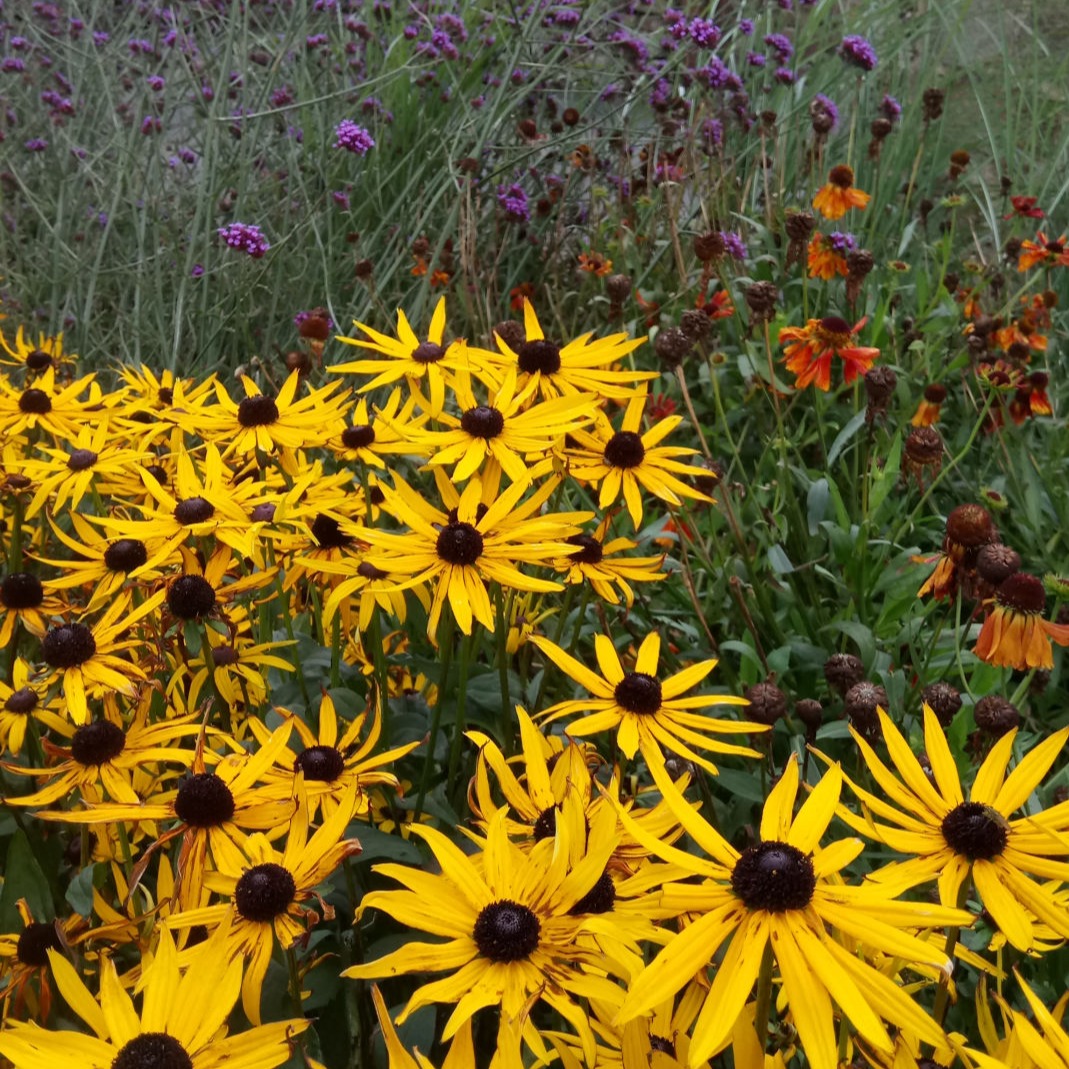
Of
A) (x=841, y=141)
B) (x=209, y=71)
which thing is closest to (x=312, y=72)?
(x=209, y=71)

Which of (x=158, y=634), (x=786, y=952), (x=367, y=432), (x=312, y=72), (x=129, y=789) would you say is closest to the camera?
(x=786, y=952)

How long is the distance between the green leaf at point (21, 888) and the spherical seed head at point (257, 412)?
56cm

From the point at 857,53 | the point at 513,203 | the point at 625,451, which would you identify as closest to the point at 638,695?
the point at 625,451

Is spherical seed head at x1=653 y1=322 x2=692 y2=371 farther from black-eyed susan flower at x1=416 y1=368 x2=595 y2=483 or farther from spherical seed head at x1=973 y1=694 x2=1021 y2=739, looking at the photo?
spherical seed head at x1=973 y1=694 x2=1021 y2=739

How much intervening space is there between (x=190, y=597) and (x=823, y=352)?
4.19ft

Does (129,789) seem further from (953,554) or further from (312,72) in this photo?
(312,72)

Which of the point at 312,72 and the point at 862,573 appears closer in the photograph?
the point at 862,573

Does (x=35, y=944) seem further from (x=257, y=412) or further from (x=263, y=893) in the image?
(x=257, y=412)

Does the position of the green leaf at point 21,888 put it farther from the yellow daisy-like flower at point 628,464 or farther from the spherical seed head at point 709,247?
the spherical seed head at point 709,247

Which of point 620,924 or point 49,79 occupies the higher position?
point 620,924

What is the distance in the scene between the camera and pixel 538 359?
138 centimetres

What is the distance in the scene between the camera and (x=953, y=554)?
1.26 m

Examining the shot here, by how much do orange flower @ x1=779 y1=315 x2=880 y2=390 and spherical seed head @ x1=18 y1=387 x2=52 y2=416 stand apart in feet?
4.06

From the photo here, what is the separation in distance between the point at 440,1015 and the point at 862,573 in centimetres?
106
